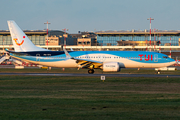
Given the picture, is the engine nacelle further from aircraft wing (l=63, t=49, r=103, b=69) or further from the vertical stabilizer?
the vertical stabilizer

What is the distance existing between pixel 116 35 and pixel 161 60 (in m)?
119

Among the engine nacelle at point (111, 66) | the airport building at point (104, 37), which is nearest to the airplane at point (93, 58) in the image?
the engine nacelle at point (111, 66)

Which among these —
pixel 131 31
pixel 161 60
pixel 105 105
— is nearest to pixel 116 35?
pixel 131 31

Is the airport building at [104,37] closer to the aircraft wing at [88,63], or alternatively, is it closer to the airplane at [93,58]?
the airplane at [93,58]

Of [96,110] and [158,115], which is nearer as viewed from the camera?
[158,115]

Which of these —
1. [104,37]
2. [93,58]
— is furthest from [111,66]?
[104,37]

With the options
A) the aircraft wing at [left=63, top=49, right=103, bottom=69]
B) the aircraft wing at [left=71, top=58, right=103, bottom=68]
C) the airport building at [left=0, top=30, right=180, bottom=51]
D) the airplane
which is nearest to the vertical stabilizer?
the airplane

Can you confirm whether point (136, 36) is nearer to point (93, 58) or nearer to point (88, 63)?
point (93, 58)

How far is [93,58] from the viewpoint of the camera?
53656 millimetres

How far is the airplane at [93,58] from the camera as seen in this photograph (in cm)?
5288

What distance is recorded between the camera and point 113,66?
50.9m

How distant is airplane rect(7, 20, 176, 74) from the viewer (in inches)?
2082

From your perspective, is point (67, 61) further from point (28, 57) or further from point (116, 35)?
point (116, 35)

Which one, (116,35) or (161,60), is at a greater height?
(116,35)
